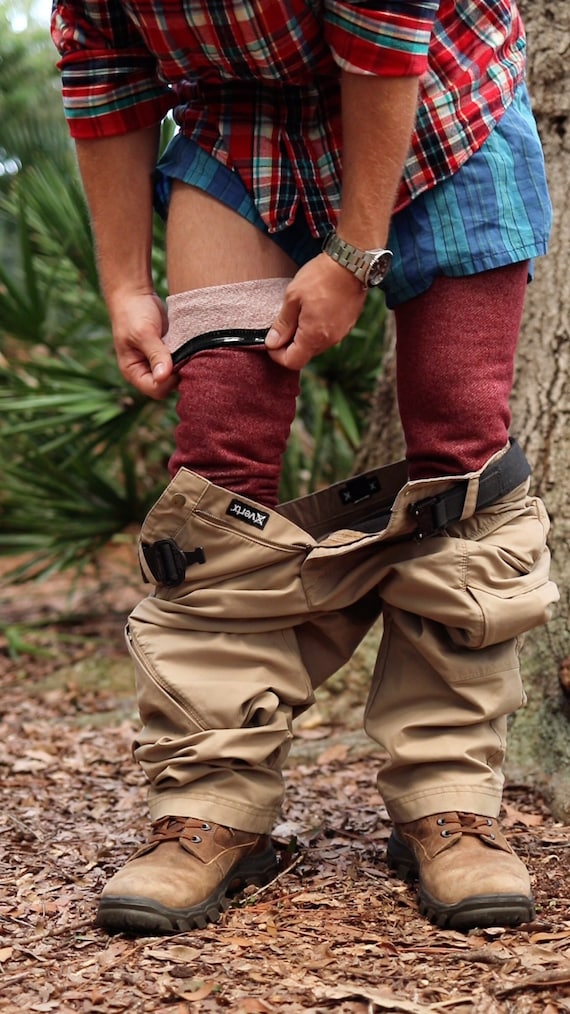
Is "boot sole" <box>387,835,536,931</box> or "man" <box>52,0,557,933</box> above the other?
"man" <box>52,0,557,933</box>

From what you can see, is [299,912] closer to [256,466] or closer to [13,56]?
[256,466]

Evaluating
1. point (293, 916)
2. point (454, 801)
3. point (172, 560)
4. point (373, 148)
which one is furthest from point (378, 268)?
point (293, 916)

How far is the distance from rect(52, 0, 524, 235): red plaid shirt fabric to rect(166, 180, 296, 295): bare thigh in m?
0.05

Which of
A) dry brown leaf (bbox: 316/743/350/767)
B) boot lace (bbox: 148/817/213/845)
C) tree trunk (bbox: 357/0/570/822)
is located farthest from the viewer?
dry brown leaf (bbox: 316/743/350/767)

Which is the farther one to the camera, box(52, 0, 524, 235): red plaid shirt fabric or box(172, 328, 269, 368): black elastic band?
box(172, 328, 269, 368): black elastic band

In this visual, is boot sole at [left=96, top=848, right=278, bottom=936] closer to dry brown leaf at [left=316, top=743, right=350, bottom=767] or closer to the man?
the man

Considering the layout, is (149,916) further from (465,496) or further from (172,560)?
(465,496)

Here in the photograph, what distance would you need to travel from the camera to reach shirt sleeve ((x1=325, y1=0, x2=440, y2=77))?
4.48ft

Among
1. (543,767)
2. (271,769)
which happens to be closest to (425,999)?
(271,769)

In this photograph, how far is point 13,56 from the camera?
32.4 feet

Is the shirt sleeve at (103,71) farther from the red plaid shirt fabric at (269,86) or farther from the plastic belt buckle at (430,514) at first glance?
the plastic belt buckle at (430,514)

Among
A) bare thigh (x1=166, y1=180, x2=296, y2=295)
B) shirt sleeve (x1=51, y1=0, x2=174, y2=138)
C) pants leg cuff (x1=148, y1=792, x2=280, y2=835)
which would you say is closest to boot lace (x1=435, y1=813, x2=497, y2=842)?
pants leg cuff (x1=148, y1=792, x2=280, y2=835)

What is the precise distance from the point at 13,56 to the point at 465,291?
380 inches

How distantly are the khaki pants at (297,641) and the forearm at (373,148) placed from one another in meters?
0.39
